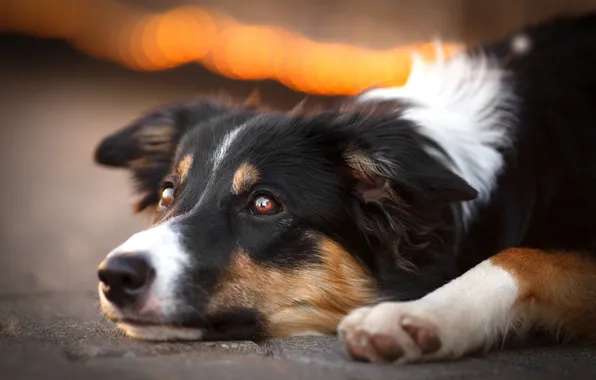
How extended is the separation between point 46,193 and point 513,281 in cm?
579

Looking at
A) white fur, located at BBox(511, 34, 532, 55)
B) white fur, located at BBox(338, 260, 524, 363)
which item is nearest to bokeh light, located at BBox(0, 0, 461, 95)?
white fur, located at BBox(511, 34, 532, 55)

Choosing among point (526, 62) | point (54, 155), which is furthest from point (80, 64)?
point (526, 62)

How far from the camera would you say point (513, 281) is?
9.02 feet

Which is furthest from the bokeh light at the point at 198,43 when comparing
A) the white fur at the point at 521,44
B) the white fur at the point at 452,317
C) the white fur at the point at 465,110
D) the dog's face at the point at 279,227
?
the white fur at the point at 452,317

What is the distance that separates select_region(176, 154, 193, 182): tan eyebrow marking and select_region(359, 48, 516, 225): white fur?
95 cm

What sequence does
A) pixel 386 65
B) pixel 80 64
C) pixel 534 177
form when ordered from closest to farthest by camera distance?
1. pixel 534 177
2. pixel 386 65
3. pixel 80 64

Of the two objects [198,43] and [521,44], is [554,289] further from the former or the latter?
[198,43]

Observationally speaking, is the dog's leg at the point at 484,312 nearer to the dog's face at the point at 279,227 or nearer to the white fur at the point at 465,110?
the dog's face at the point at 279,227

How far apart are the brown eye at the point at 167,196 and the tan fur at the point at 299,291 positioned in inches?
23.5

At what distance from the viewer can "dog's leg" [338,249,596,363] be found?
7.74ft

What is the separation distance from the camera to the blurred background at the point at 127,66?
22.3ft

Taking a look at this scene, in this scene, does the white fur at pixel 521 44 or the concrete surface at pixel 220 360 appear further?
the white fur at pixel 521 44

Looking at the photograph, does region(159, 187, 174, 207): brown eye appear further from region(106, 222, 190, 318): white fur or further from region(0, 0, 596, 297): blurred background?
region(0, 0, 596, 297): blurred background

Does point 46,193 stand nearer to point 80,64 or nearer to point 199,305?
point 199,305
